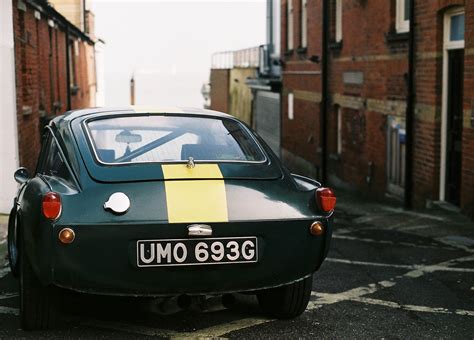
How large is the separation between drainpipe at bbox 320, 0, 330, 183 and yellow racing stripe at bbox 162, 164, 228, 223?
15.1 metres

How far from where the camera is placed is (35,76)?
53.6ft

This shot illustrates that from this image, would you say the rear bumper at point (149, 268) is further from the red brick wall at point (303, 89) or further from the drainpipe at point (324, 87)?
the red brick wall at point (303, 89)

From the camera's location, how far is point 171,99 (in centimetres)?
10338

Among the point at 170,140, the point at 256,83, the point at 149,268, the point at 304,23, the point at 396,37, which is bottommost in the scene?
the point at 149,268

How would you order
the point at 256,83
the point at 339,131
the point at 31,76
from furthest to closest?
the point at 256,83
the point at 339,131
the point at 31,76

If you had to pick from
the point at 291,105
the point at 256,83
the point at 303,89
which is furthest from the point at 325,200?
the point at 256,83

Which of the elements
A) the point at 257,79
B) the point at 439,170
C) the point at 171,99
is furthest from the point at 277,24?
the point at 171,99

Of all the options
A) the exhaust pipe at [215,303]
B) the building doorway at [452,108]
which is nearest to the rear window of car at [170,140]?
the exhaust pipe at [215,303]

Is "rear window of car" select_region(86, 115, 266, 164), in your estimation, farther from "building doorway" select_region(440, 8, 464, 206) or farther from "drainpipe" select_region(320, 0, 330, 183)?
"drainpipe" select_region(320, 0, 330, 183)

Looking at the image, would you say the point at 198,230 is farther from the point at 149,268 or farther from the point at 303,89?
the point at 303,89

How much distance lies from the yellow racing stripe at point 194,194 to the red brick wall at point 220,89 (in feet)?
123

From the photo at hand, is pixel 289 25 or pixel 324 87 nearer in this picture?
pixel 324 87

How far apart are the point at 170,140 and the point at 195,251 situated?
1.04 metres

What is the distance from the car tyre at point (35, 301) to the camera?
5.04 metres
